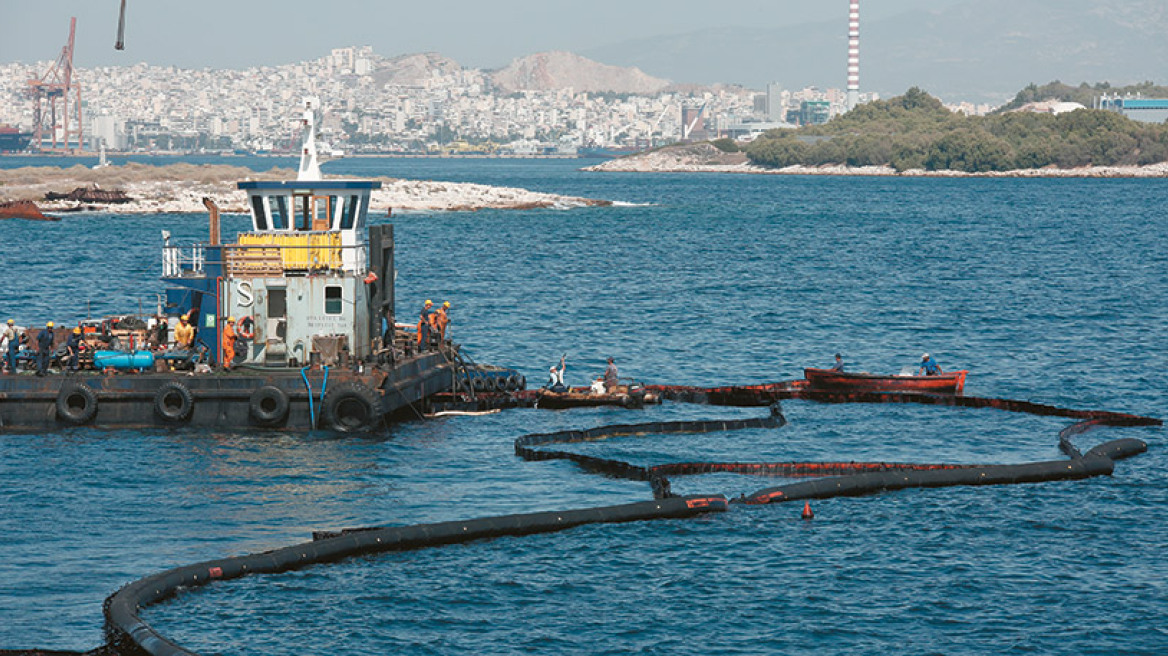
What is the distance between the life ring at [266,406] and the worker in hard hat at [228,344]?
6.14 feet

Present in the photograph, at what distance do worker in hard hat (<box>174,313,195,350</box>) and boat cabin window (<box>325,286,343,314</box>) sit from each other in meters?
4.31

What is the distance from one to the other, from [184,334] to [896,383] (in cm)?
2419

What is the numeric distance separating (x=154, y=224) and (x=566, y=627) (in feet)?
420

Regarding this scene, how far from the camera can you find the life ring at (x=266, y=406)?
41031 millimetres

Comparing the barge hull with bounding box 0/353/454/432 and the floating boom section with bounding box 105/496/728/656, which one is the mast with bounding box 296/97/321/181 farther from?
the floating boom section with bounding box 105/496/728/656

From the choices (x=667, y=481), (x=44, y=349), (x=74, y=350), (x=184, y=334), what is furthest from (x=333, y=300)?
(x=667, y=481)

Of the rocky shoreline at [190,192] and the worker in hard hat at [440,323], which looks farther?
the rocky shoreline at [190,192]

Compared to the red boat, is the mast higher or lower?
higher

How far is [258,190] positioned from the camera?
143 ft

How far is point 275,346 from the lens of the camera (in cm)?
4306

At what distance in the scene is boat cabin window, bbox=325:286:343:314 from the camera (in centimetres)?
4306

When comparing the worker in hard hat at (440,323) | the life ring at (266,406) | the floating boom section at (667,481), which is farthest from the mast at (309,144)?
the floating boom section at (667,481)

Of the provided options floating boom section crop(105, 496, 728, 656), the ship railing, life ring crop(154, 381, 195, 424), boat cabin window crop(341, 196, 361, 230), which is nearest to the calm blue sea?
floating boom section crop(105, 496, 728, 656)

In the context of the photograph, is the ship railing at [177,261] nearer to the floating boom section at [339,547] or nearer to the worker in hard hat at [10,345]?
the worker in hard hat at [10,345]
